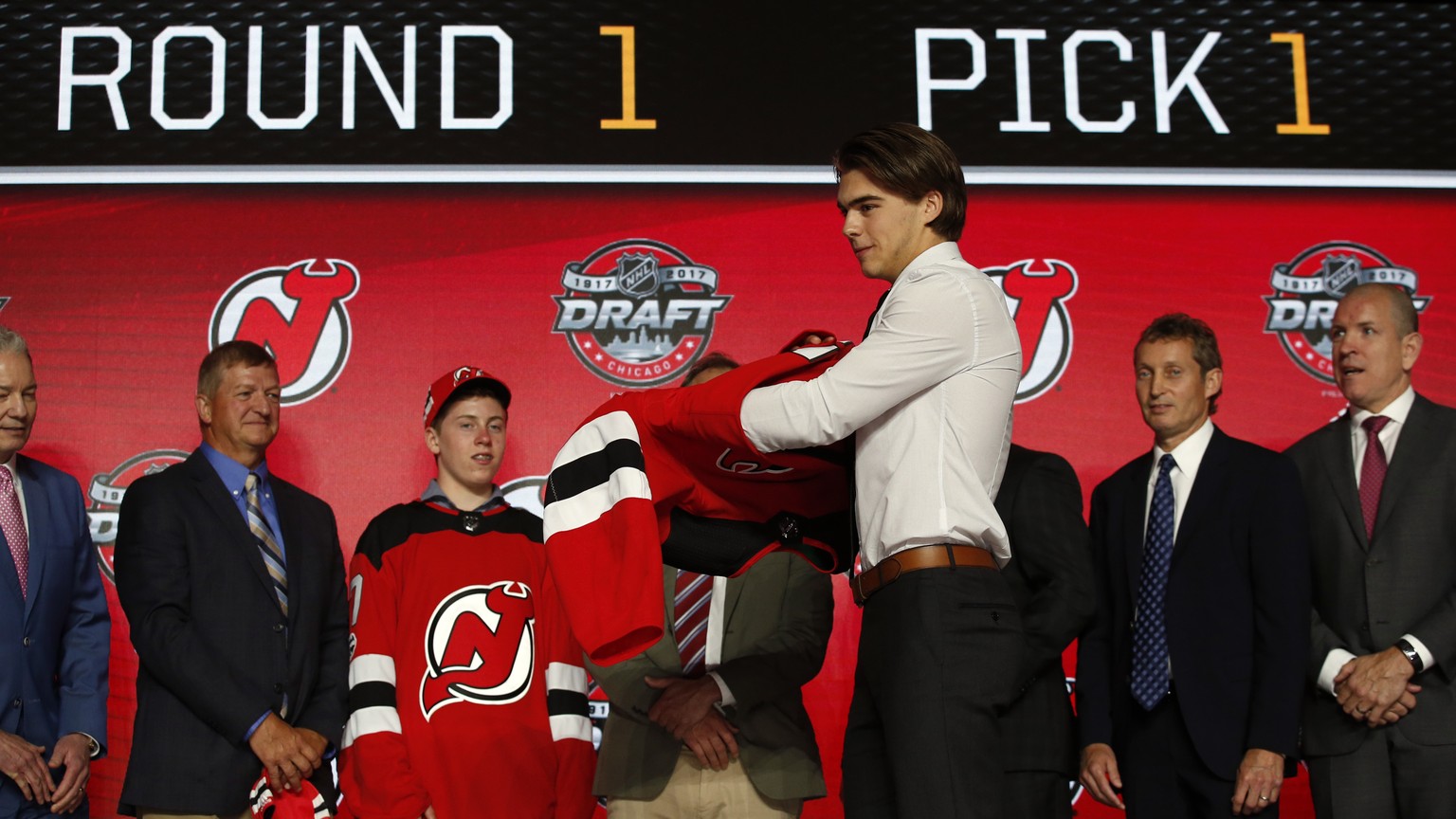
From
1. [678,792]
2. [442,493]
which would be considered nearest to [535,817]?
[678,792]

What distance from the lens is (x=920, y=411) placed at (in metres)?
2.33

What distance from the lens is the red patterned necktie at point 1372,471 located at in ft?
11.3

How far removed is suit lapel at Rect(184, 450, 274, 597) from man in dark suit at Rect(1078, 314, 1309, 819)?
2028 mm

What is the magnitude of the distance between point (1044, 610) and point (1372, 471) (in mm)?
1020

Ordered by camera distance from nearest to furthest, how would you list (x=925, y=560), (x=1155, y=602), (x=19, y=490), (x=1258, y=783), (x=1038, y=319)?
(x=925, y=560) → (x=1258, y=783) → (x=1155, y=602) → (x=19, y=490) → (x=1038, y=319)

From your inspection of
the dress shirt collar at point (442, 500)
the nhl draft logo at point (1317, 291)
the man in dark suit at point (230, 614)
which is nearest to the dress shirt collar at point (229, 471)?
the man in dark suit at point (230, 614)

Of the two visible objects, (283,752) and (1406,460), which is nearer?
(283,752)

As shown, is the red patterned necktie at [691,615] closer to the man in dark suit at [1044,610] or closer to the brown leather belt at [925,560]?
the man in dark suit at [1044,610]

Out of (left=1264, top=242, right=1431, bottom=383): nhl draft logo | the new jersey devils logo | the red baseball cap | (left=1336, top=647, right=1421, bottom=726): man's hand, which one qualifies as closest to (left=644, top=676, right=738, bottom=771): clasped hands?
the new jersey devils logo

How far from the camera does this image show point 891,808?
233cm

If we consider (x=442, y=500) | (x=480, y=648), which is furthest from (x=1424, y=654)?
(x=442, y=500)

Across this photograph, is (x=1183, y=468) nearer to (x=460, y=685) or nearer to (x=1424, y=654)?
(x=1424, y=654)

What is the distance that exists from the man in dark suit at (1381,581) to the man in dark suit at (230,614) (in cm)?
242

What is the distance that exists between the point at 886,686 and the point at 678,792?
1.20 m
